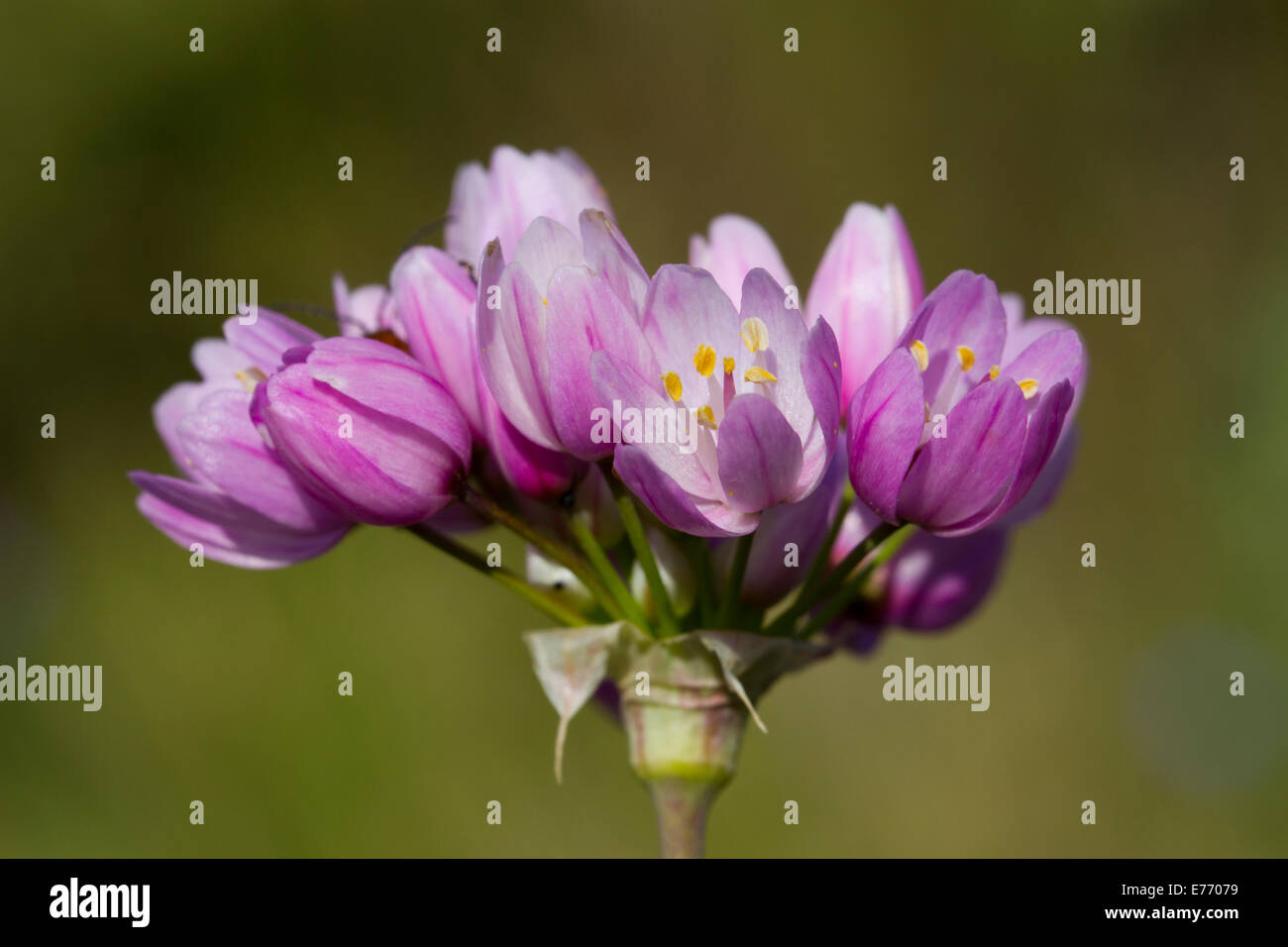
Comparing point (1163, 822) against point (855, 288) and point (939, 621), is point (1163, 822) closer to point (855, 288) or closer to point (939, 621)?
point (939, 621)

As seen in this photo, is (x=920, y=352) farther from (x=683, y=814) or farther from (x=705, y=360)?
(x=683, y=814)

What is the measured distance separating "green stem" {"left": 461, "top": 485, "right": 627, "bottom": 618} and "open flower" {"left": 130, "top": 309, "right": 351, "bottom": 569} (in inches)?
4.6

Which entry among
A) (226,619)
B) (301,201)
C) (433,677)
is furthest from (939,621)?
(301,201)

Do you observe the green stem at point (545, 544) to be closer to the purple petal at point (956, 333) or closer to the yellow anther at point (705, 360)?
the yellow anther at point (705, 360)

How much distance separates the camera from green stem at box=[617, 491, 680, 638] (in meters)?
0.90

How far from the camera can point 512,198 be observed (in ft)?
3.47

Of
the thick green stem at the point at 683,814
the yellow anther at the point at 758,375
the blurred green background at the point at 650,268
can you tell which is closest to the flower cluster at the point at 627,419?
the yellow anther at the point at 758,375

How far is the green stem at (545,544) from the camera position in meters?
0.94

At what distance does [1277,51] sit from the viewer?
3371 millimetres

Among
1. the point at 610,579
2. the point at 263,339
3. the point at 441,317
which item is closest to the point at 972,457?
the point at 610,579

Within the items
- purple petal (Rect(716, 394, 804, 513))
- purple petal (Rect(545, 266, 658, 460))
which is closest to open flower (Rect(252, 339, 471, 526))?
purple petal (Rect(545, 266, 658, 460))

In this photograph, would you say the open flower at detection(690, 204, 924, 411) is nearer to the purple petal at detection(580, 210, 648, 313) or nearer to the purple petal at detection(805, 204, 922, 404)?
the purple petal at detection(805, 204, 922, 404)

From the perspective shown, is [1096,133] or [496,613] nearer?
[496,613]

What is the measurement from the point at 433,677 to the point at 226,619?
0.52 metres
